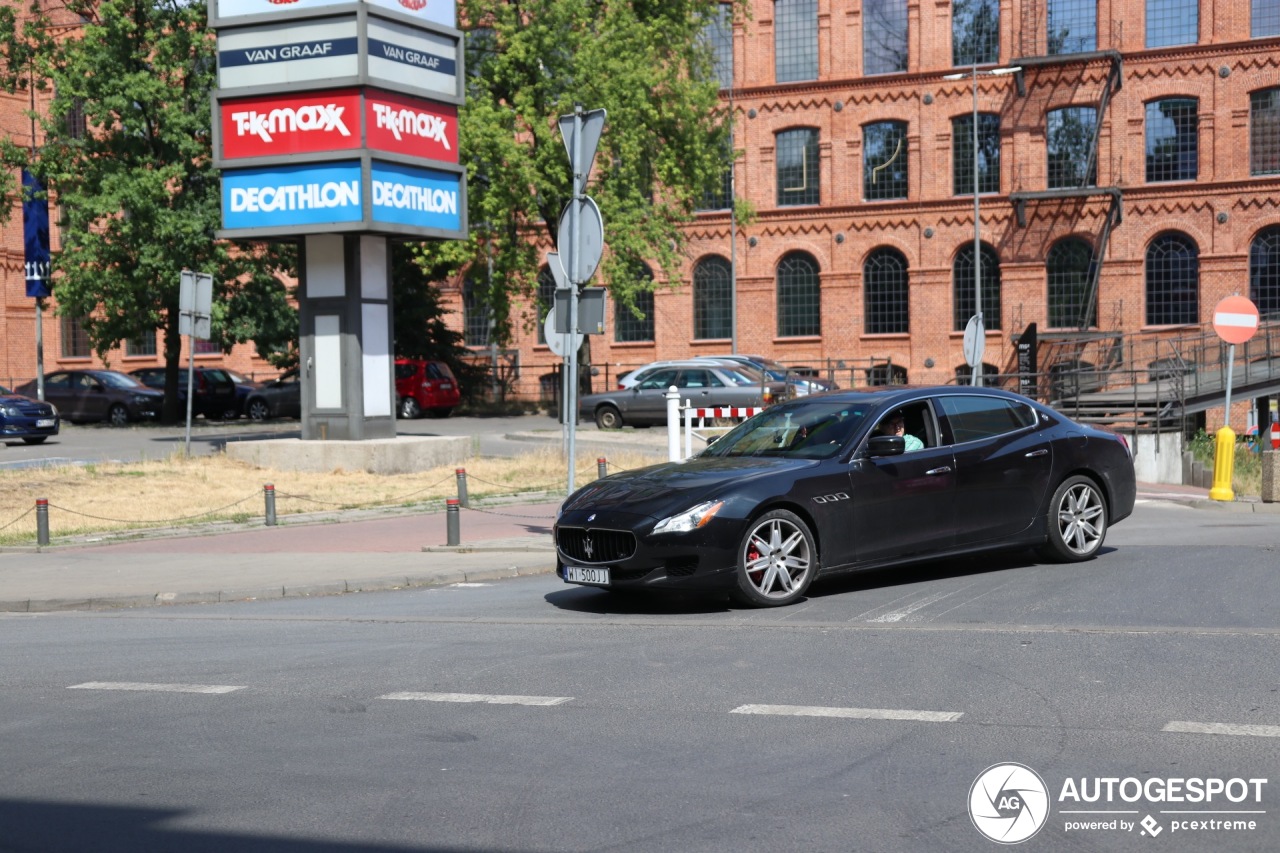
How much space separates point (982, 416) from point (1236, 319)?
34.1ft

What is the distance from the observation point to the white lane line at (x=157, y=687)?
26.4 ft

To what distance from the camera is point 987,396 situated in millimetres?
12148

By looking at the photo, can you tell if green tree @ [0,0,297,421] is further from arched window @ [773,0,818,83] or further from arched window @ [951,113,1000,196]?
arched window @ [951,113,1000,196]

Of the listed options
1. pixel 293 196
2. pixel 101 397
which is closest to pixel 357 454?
pixel 293 196

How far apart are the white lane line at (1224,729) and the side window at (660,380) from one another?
28995 millimetres

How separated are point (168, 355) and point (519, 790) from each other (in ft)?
120

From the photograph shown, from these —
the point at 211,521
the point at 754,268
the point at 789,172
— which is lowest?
the point at 211,521

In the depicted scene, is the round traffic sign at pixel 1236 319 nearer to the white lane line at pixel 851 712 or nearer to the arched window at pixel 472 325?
the white lane line at pixel 851 712

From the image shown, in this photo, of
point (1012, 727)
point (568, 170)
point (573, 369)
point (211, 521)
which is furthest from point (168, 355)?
point (1012, 727)

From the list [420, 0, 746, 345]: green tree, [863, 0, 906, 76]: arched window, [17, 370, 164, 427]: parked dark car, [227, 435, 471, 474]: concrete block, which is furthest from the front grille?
[863, 0, 906, 76]: arched window

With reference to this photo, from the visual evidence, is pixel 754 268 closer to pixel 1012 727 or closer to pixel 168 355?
pixel 168 355

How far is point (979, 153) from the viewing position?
51.2 m

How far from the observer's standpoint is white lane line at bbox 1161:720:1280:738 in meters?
6.36

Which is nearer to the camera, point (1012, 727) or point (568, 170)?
point (1012, 727)
